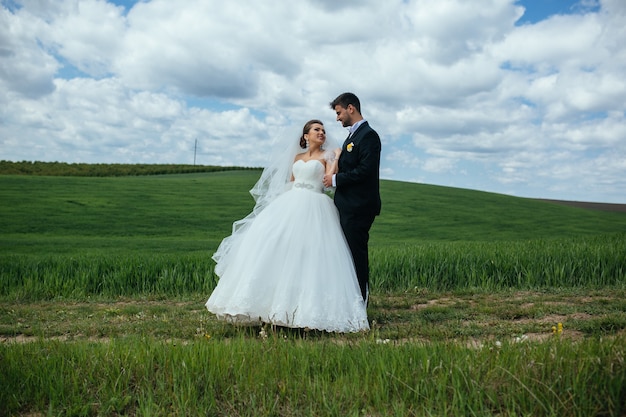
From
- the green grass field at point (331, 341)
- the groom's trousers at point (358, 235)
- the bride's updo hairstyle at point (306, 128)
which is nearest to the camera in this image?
the green grass field at point (331, 341)

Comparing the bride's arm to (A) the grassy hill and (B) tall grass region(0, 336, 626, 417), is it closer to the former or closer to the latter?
(B) tall grass region(0, 336, 626, 417)

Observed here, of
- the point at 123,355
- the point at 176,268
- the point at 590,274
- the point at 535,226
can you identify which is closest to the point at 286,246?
the point at 123,355

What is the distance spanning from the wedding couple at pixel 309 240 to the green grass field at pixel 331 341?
378 millimetres

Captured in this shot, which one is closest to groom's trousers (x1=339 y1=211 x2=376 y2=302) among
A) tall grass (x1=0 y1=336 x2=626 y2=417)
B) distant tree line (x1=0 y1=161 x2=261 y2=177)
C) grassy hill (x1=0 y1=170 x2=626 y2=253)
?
tall grass (x1=0 y1=336 x2=626 y2=417)

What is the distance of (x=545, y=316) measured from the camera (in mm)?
9180

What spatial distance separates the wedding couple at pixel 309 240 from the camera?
7801 millimetres

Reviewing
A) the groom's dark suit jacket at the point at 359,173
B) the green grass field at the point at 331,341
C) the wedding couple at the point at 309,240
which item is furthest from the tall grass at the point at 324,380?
the groom's dark suit jacket at the point at 359,173

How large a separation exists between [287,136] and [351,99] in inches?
52.9

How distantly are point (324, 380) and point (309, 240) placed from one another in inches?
136

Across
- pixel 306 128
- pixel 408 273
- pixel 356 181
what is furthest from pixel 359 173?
pixel 408 273

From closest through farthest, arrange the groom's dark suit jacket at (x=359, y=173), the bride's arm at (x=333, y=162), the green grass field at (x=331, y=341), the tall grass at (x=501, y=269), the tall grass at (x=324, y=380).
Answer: the tall grass at (x=324, y=380) < the green grass field at (x=331, y=341) < the groom's dark suit jacket at (x=359, y=173) < the bride's arm at (x=333, y=162) < the tall grass at (x=501, y=269)

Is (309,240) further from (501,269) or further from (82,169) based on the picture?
(82,169)

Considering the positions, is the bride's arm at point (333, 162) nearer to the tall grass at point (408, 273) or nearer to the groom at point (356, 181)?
the groom at point (356, 181)

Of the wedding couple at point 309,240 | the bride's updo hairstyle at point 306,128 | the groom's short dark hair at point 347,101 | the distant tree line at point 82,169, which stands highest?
the distant tree line at point 82,169
